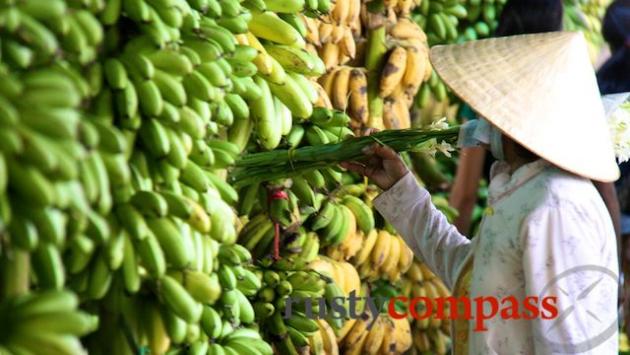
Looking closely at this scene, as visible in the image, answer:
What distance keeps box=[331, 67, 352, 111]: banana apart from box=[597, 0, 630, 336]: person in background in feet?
3.85

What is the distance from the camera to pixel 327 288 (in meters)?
2.83

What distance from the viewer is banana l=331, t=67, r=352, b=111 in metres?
3.45

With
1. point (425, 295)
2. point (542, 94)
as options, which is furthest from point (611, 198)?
point (542, 94)

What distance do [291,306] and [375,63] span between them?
125 cm

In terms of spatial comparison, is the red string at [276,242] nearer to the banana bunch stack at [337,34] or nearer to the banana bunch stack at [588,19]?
the banana bunch stack at [337,34]

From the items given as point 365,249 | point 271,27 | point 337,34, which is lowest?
point 365,249

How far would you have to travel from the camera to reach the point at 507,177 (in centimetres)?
244

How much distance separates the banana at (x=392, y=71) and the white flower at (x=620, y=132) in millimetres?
1200

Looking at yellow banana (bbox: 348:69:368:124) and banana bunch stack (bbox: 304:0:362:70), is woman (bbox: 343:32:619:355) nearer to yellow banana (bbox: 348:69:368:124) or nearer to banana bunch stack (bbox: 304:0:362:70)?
banana bunch stack (bbox: 304:0:362:70)

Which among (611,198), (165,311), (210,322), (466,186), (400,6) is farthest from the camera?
(466,186)

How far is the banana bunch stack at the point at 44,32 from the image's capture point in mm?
1688

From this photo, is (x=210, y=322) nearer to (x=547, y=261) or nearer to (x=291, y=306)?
(x=291, y=306)

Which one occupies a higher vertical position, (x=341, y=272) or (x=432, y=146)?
(x=432, y=146)

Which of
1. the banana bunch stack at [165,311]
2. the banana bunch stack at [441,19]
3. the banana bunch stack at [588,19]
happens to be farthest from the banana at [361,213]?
the banana bunch stack at [588,19]
